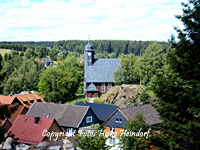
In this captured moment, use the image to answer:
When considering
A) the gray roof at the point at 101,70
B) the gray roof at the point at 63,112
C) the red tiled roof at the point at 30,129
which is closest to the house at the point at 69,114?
the gray roof at the point at 63,112

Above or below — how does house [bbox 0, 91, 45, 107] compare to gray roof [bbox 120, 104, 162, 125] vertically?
below

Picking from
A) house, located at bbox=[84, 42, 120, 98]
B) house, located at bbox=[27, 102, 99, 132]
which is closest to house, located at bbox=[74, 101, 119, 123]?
house, located at bbox=[27, 102, 99, 132]

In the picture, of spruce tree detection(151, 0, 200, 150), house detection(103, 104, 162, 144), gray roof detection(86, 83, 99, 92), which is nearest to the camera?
spruce tree detection(151, 0, 200, 150)

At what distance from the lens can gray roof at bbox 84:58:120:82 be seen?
148 ft

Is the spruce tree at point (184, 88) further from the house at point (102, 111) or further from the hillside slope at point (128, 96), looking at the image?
the hillside slope at point (128, 96)

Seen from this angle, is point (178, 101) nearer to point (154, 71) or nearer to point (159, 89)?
point (159, 89)

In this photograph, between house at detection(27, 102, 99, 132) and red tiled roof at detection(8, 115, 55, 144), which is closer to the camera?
red tiled roof at detection(8, 115, 55, 144)

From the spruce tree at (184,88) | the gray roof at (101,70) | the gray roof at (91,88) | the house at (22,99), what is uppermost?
the spruce tree at (184,88)

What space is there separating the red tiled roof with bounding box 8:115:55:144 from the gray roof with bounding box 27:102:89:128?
4218 millimetres

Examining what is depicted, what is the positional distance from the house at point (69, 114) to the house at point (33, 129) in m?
3.54

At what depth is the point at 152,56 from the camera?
37.0 metres

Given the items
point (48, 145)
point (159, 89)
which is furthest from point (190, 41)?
point (48, 145)

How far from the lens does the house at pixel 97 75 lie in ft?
145

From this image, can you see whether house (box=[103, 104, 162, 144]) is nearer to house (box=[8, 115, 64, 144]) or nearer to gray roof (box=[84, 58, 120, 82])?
house (box=[8, 115, 64, 144])
